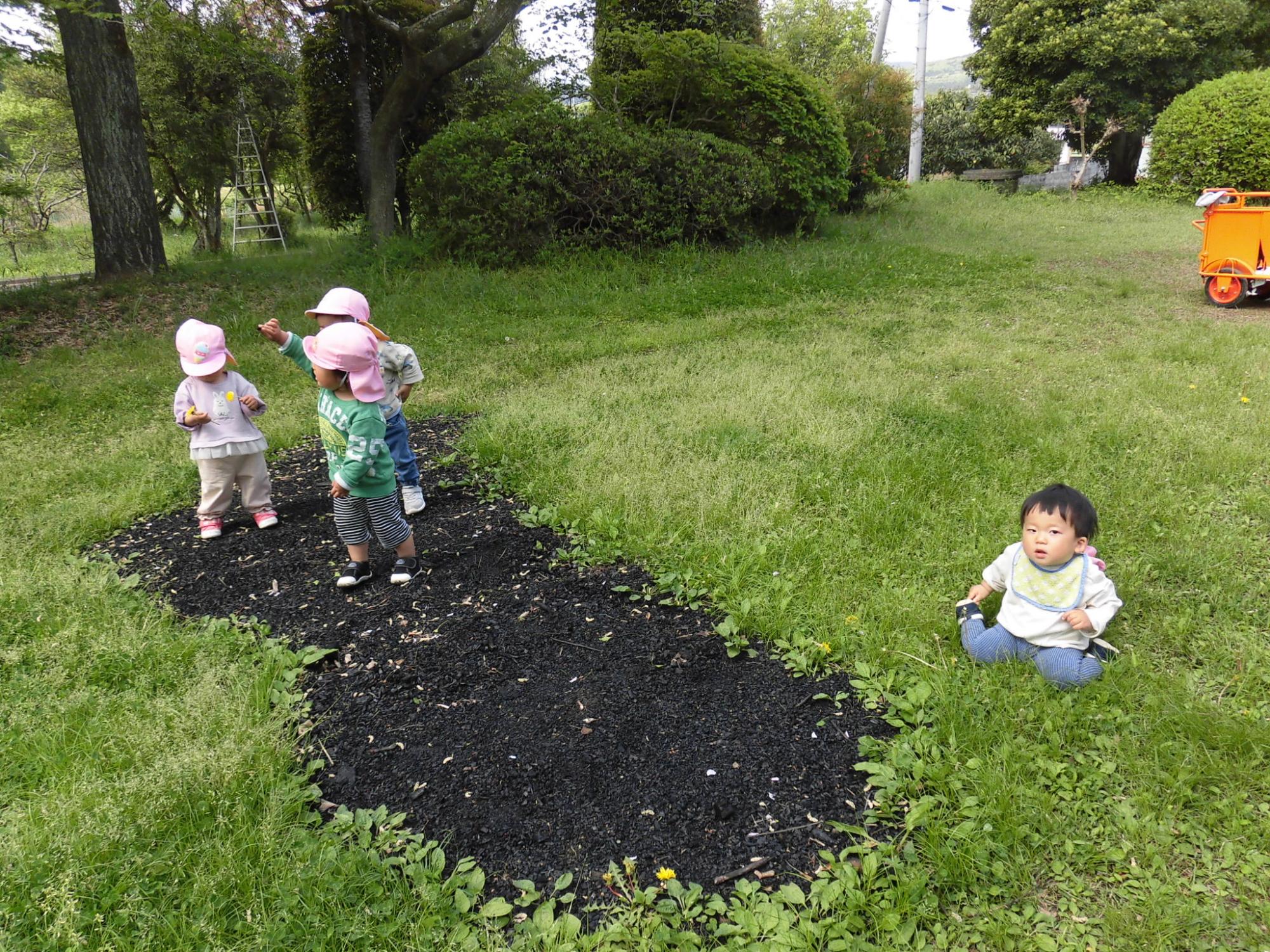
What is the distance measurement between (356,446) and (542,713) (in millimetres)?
1524

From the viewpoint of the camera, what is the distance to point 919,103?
66.8ft

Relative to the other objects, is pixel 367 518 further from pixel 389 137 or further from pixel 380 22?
pixel 389 137

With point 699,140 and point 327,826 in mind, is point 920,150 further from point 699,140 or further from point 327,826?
point 327,826

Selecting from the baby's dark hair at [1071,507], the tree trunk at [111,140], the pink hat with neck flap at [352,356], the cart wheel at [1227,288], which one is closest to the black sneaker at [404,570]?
the pink hat with neck flap at [352,356]

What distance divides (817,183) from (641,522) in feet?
32.0

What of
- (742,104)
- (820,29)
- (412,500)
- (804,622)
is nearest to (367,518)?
(412,500)

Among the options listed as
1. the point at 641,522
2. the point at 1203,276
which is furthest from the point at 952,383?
the point at 1203,276

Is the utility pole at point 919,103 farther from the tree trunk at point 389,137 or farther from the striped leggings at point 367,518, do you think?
the striped leggings at point 367,518

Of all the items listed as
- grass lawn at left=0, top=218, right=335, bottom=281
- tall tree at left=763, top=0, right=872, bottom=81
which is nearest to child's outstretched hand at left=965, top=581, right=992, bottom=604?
grass lawn at left=0, top=218, right=335, bottom=281

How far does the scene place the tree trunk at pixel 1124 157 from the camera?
793 inches

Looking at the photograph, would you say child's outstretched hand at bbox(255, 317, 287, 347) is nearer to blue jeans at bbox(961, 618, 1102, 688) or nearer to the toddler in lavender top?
the toddler in lavender top

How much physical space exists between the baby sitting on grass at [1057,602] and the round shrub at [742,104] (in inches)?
382

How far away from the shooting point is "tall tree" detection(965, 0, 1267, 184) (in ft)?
60.0

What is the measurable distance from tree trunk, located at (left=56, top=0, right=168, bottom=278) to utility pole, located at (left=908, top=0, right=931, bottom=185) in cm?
1567
